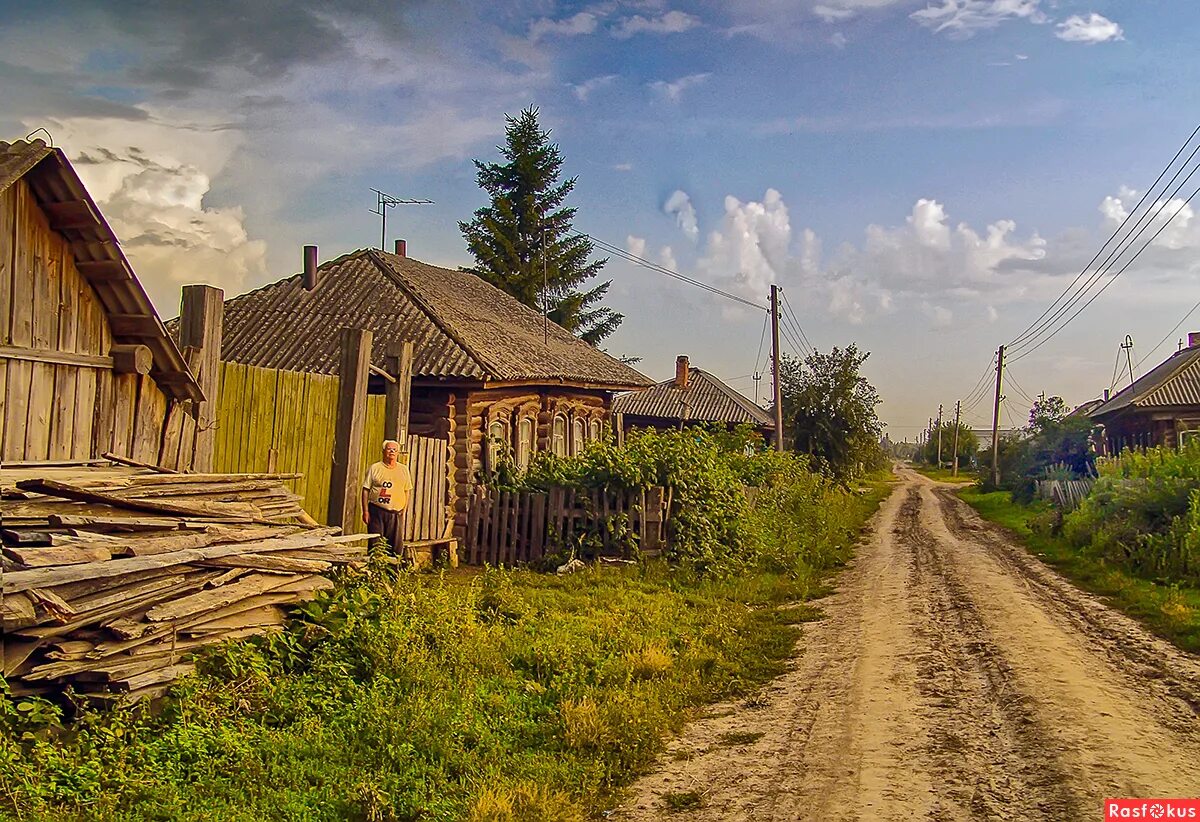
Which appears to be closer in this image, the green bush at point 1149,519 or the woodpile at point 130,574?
the woodpile at point 130,574

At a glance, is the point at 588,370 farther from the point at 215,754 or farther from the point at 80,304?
the point at 215,754

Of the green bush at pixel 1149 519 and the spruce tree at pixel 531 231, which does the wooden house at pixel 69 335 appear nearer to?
the green bush at pixel 1149 519

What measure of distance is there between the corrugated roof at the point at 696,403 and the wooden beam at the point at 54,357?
1166 inches

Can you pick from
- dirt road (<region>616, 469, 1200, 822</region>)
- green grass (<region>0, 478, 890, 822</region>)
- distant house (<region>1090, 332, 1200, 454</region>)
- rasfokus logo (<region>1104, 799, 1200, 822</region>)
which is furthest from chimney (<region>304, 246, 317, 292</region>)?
distant house (<region>1090, 332, 1200, 454</region>)

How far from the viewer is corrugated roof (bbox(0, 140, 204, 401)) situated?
633 centimetres

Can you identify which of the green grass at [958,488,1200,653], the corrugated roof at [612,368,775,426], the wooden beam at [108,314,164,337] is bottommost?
the green grass at [958,488,1200,653]

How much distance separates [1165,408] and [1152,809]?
32643mm

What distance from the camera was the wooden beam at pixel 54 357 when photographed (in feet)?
21.0

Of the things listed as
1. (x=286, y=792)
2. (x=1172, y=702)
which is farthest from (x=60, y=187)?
(x=1172, y=702)

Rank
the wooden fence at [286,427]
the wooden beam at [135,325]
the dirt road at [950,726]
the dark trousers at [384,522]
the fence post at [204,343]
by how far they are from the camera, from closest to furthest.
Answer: the dirt road at [950,726]
the wooden beam at [135,325]
the fence post at [204,343]
the wooden fence at [286,427]
the dark trousers at [384,522]

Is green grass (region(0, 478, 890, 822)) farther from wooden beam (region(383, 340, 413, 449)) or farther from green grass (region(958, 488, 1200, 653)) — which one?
green grass (region(958, 488, 1200, 653))

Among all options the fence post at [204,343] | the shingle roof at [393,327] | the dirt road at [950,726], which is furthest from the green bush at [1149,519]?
the fence post at [204,343]

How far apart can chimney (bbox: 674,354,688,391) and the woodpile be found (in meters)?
33.8

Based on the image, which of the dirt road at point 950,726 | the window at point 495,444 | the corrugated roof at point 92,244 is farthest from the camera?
the window at point 495,444
